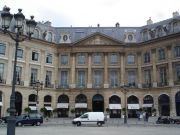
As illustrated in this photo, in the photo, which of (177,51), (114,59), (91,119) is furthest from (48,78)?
(177,51)

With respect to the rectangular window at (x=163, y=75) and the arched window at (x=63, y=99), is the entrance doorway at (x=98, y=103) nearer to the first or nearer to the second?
the arched window at (x=63, y=99)

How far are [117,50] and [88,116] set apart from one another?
21.4m

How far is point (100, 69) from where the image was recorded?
55.6 metres

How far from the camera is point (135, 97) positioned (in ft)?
177

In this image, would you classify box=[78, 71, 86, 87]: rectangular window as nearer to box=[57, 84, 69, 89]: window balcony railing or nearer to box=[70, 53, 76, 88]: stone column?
box=[70, 53, 76, 88]: stone column

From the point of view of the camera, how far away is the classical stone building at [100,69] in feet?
165

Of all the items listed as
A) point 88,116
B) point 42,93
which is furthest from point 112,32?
point 88,116

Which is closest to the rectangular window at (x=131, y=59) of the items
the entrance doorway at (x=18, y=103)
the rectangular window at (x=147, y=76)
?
the rectangular window at (x=147, y=76)

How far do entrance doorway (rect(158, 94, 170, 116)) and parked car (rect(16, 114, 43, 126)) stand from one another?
22.7m

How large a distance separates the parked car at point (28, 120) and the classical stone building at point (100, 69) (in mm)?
13221

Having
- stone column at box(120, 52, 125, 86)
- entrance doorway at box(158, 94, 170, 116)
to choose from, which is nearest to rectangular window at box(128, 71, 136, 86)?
stone column at box(120, 52, 125, 86)

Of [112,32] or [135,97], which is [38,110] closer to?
[135,97]

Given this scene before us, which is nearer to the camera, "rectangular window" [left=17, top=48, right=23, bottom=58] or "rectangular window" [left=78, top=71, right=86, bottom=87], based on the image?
"rectangular window" [left=17, top=48, right=23, bottom=58]

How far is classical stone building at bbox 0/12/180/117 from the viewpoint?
165 ft
